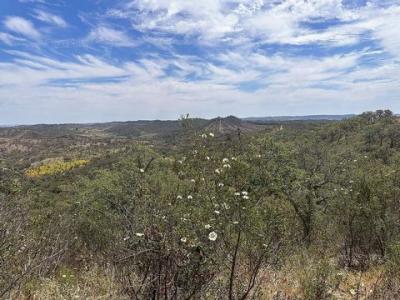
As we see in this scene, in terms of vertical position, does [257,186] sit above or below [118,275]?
above

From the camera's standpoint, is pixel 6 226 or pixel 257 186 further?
pixel 257 186

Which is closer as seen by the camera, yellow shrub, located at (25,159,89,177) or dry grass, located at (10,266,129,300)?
dry grass, located at (10,266,129,300)

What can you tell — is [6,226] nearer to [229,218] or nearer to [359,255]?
[229,218]

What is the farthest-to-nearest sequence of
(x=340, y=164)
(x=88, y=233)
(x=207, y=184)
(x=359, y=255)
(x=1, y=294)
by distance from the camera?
(x=340, y=164), (x=88, y=233), (x=359, y=255), (x=207, y=184), (x=1, y=294)

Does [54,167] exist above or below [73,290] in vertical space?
→ below

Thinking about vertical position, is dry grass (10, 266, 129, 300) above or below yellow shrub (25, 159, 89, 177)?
above

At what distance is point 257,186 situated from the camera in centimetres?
442

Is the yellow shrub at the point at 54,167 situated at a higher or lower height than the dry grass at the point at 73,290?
lower

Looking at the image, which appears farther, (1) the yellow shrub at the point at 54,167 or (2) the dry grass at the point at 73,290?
(1) the yellow shrub at the point at 54,167

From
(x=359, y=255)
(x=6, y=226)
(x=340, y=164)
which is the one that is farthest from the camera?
(x=340, y=164)

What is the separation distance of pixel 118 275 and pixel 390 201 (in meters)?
7.08

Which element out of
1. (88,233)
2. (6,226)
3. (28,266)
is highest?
(6,226)

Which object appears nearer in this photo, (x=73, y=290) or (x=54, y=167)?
(x=73, y=290)

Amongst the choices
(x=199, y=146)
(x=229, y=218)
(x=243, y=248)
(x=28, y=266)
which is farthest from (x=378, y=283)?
(x=28, y=266)
